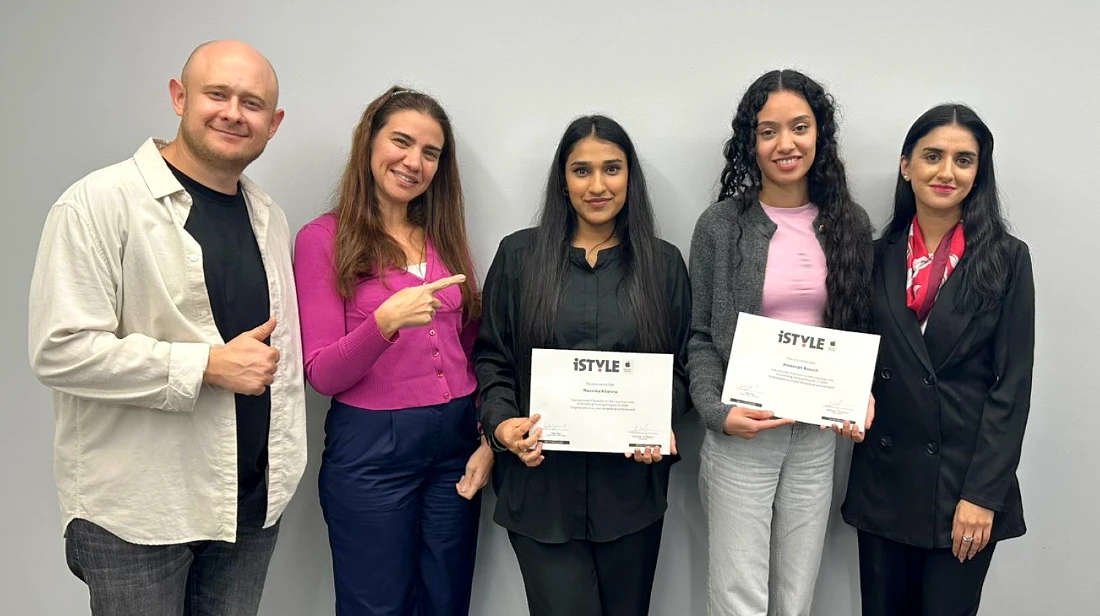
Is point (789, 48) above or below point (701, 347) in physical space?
above

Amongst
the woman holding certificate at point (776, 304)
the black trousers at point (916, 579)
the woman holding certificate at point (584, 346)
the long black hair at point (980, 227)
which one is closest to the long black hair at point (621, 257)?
the woman holding certificate at point (584, 346)

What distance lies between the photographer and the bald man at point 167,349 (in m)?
1.37

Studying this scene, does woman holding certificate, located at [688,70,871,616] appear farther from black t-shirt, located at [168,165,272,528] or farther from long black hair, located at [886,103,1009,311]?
black t-shirt, located at [168,165,272,528]

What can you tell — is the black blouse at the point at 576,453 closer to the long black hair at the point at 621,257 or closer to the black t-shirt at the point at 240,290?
the long black hair at the point at 621,257

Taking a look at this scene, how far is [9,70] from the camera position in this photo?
2184 mm

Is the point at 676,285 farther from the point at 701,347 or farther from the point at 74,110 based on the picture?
the point at 74,110

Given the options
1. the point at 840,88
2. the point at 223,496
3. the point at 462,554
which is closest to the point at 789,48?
the point at 840,88

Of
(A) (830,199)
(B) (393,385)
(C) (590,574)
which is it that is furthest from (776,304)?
(B) (393,385)

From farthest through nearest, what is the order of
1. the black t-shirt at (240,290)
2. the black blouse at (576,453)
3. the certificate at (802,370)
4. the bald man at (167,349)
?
the black blouse at (576,453), the certificate at (802,370), the black t-shirt at (240,290), the bald man at (167,349)

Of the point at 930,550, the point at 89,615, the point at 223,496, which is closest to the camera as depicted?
the point at 223,496

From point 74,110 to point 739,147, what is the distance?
2.11 meters

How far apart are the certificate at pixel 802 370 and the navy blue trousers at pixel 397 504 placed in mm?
763

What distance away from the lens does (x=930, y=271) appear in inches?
69.1
